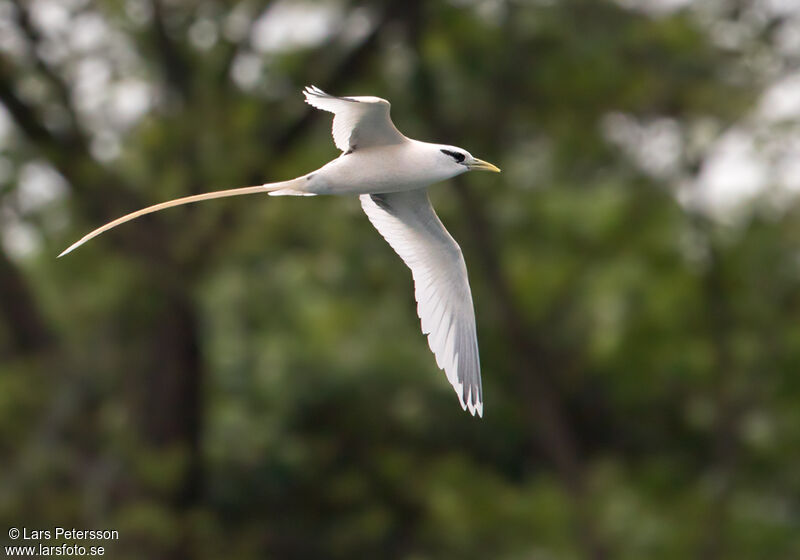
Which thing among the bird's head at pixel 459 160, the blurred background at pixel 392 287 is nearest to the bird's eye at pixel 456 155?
the bird's head at pixel 459 160

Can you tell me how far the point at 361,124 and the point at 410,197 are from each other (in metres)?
0.86

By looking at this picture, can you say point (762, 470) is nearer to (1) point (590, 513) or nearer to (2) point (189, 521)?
(1) point (590, 513)

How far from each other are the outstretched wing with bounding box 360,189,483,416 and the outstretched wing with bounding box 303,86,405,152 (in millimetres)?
695

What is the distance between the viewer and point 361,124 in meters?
5.59

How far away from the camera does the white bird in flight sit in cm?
554

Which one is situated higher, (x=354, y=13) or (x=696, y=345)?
(x=354, y=13)

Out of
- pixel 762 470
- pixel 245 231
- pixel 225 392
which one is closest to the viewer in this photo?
pixel 245 231

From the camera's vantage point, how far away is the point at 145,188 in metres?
12.9

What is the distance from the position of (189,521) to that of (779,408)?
693 cm

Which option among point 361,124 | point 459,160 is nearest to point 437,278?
point 459,160

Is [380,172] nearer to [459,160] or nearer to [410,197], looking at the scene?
[459,160]

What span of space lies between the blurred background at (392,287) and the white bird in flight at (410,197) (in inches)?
222

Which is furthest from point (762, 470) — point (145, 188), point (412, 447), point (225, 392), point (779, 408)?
point (145, 188)

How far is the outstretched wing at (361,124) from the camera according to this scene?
17.7 feet
